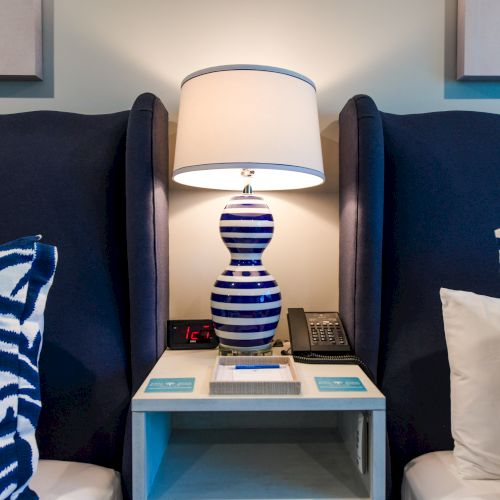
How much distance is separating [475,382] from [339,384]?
0.87 ft

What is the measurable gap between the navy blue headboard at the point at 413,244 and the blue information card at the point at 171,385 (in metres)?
0.43

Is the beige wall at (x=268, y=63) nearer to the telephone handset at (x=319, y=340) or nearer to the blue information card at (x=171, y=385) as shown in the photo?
the telephone handset at (x=319, y=340)

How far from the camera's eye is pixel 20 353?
0.82m

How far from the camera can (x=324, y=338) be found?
1178 mm

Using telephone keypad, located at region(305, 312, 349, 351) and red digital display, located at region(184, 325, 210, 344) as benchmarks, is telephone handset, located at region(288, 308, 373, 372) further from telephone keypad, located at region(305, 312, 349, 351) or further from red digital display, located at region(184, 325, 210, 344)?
red digital display, located at region(184, 325, 210, 344)

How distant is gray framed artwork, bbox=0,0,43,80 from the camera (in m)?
1.33

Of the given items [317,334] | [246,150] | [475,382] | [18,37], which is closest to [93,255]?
[246,150]

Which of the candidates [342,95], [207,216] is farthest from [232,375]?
[342,95]

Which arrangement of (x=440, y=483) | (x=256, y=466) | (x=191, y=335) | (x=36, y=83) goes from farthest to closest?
1. (x=36, y=83)
2. (x=191, y=335)
3. (x=256, y=466)
4. (x=440, y=483)

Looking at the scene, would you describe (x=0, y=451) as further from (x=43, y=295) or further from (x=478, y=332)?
(x=478, y=332)

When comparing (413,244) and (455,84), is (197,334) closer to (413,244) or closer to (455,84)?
(413,244)

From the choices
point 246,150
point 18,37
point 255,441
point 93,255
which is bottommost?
point 255,441

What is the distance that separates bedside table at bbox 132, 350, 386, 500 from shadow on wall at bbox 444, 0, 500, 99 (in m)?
0.90

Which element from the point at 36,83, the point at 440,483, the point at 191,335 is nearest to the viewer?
the point at 440,483
